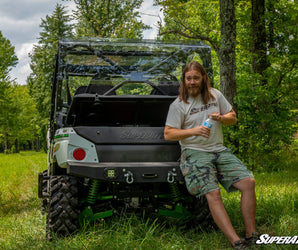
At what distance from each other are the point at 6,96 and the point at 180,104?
3459cm

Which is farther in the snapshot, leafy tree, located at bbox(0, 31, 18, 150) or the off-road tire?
leafy tree, located at bbox(0, 31, 18, 150)

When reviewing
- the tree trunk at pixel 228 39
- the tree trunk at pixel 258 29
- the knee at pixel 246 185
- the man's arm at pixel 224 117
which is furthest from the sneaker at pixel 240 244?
the tree trunk at pixel 258 29

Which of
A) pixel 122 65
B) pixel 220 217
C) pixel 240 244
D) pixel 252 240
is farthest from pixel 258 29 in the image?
pixel 240 244

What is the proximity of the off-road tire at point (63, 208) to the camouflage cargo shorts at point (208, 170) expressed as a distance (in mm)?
1154

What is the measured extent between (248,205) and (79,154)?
5.62 feet

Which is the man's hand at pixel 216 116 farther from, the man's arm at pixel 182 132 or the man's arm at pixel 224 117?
the man's arm at pixel 182 132

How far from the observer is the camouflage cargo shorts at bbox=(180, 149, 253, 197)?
3.69 m

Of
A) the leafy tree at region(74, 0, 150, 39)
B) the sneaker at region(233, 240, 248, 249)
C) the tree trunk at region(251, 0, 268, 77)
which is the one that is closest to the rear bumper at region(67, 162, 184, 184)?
the sneaker at region(233, 240, 248, 249)

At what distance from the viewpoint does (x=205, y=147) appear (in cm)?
387

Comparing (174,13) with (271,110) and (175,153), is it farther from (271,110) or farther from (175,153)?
(175,153)

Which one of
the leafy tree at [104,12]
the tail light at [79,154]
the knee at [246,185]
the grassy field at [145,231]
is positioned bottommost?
the grassy field at [145,231]

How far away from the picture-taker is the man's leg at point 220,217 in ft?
11.2

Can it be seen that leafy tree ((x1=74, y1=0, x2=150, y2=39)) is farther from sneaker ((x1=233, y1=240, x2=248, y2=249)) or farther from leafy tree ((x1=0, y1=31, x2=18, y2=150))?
sneaker ((x1=233, y1=240, x2=248, y2=249))

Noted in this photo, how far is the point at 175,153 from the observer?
4.08m
